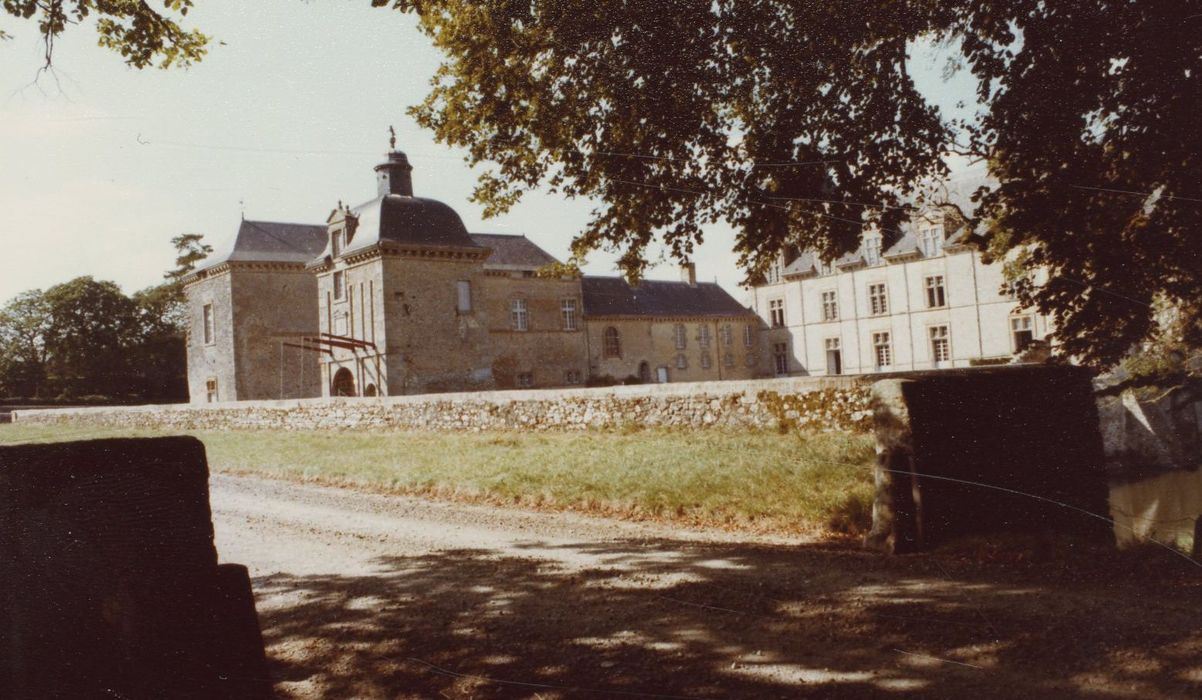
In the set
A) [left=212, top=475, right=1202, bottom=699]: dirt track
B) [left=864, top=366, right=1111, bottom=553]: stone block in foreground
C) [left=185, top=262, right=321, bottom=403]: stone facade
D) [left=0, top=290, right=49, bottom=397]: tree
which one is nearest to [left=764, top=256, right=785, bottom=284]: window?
[left=864, top=366, right=1111, bottom=553]: stone block in foreground

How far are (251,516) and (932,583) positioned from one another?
745 cm

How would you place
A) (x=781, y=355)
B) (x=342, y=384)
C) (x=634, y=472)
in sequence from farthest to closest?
(x=342, y=384)
(x=781, y=355)
(x=634, y=472)

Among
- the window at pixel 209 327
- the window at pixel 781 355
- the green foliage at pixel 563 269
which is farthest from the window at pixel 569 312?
the green foliage at pixel 563 269

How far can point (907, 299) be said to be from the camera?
11.5 metres

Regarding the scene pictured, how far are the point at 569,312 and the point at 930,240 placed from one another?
34507 millimetres

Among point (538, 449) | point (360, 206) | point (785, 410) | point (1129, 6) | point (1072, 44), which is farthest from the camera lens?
point (360, 206)

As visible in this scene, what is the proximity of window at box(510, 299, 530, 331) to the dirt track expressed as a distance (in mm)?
35134

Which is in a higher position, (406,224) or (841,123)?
(406,224)

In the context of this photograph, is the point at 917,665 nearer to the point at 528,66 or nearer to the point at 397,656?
the point at 397,656

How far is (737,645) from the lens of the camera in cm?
375

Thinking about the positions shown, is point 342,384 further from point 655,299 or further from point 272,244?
point 655,299

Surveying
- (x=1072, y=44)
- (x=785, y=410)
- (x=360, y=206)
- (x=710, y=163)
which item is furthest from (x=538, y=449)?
(x=360, y=206)

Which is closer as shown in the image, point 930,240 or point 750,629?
point 750,629

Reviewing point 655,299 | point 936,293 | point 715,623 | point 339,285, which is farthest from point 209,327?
point 715,623
